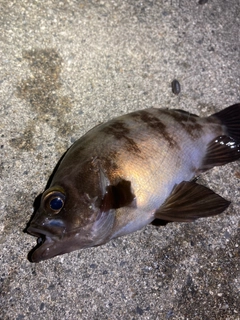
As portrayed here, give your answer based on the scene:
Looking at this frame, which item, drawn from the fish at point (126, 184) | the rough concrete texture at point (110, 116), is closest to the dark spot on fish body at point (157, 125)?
the fish at point (126, 184)

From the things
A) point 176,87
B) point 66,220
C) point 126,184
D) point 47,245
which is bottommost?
point 47,245

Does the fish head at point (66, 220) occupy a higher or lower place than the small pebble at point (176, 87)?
lower

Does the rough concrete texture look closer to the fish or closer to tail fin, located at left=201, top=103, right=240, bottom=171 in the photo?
tail fin, located at left=201, top=103, right=240, bottom=171

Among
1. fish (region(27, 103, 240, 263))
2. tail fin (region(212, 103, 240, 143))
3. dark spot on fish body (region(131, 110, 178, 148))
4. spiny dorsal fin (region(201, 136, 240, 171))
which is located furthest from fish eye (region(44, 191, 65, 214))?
tail fin (region(212, 103, 240, 143))

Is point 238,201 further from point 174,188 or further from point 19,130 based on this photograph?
point 19,130

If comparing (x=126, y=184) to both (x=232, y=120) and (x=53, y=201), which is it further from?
(x=232, y=120)

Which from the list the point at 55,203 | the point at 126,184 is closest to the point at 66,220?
the point at 55,203

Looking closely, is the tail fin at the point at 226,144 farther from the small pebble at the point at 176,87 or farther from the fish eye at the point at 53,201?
the fish eye at the point at 53,201
